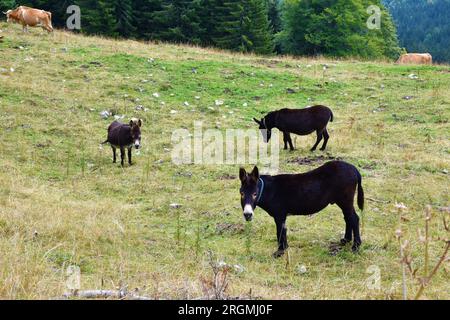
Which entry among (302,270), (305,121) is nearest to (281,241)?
(302,270)

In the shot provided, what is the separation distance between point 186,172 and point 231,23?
3218cm

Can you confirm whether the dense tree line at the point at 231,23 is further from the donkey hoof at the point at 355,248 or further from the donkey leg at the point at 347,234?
the donkey hoof at the point at 355,248

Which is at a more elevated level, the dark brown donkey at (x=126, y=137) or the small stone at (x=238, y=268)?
the small stone at (x=238, y=268)

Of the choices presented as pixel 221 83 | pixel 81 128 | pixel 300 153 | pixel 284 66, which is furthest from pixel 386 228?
pixel 284 66

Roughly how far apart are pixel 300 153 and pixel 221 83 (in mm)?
7486

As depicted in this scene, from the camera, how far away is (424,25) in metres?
116

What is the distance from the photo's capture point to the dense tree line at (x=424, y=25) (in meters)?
99.2

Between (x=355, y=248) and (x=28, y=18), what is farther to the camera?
(x=28, y=18)

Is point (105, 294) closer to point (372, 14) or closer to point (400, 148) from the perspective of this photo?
point (400, 148)

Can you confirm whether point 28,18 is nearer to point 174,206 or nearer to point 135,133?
point 135,133

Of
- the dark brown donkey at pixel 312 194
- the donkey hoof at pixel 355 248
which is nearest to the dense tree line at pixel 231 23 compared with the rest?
the dark brown donkey at pixel 312 194

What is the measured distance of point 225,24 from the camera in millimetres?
41906

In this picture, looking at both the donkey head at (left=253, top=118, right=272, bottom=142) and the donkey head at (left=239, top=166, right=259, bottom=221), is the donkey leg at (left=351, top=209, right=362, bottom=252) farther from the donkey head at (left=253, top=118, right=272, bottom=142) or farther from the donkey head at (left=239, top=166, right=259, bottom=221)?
the donkey head at (left=253, top=118, right=272, bottom=142)

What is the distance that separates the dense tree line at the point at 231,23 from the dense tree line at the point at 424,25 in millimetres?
50327
